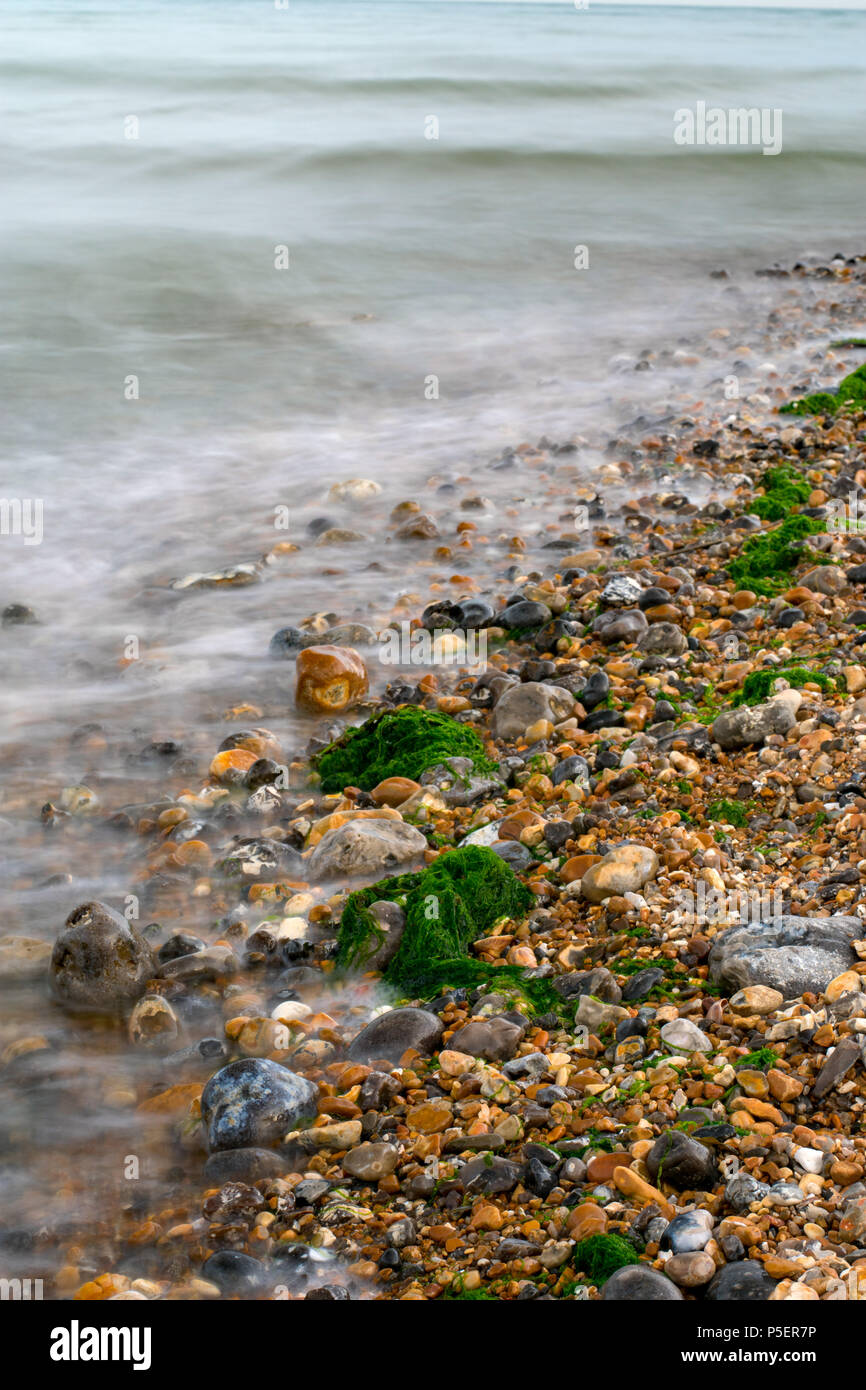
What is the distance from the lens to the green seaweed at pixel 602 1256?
2596mm

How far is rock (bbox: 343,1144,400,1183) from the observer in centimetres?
309

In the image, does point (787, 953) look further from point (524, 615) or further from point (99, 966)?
point (524, 615)

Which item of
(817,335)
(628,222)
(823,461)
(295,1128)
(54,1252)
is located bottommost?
(54,1252)

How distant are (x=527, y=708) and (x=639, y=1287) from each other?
114 inches

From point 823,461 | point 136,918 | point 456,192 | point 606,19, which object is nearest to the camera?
point 136,918

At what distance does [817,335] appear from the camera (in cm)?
1194

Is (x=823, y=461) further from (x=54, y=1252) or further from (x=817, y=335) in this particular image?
(x=54, y=1252)

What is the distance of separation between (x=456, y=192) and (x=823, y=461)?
47.0 ft

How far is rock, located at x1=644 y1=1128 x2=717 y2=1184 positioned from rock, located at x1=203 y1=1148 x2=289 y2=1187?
40.1 inches

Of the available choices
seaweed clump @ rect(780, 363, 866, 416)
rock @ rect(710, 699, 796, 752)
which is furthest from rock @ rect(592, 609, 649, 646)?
seaweed clump @ rect(780, 363, 866, 416)

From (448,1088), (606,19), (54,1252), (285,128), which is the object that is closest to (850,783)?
(448,1088)

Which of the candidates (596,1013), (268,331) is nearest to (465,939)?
(596,1013)

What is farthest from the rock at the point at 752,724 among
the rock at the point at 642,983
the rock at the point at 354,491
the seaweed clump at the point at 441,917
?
the rock at the point at 354,491

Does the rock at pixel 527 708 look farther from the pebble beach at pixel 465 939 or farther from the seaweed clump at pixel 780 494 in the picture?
the seaweed clump at pixel 780 494
